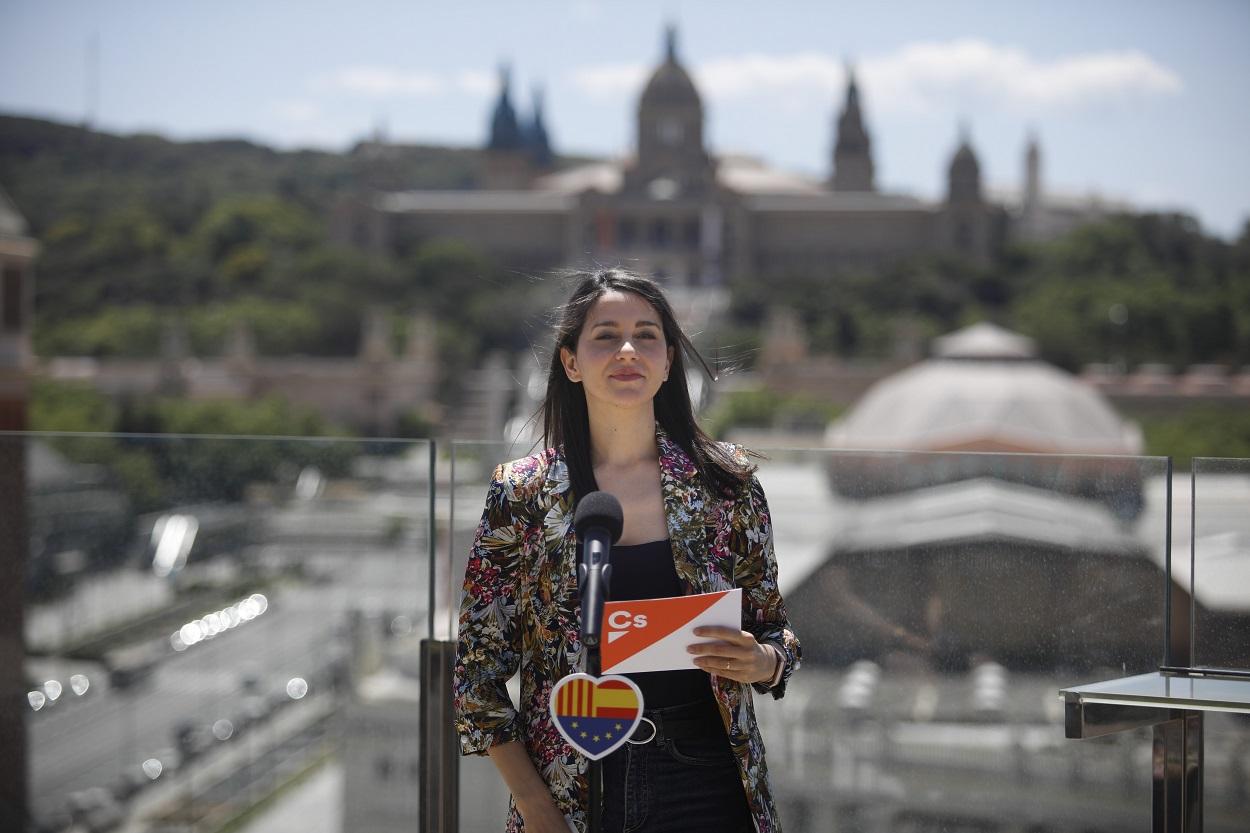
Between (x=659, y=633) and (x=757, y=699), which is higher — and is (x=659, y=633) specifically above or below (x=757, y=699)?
above

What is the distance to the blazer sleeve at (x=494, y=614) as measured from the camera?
2.31 m

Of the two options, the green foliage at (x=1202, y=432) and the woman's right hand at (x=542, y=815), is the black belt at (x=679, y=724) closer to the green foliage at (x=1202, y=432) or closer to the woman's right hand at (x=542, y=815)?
the woman's right hand at (x=542, y=815)

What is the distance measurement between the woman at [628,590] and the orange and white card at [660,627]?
7 centimetres

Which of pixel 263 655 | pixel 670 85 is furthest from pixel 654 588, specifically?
pixel 670 85

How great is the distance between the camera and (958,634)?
3209 millimetres

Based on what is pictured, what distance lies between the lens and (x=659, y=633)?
2.19 meters

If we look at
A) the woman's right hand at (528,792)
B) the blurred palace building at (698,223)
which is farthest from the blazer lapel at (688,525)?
the blurred palace building at (698,223)

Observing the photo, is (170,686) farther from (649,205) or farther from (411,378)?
(649,205)

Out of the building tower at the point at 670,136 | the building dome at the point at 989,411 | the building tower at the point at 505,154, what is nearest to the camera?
the building dome at the point at 989,411

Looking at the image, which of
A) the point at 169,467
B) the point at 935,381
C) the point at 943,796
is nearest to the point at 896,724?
the point at 943,796

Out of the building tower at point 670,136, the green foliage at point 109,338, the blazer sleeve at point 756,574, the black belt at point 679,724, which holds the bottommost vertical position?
the black belt at point 679,724

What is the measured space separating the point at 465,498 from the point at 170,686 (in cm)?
278

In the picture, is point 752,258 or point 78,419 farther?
point 752,258

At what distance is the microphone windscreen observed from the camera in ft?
7.20
